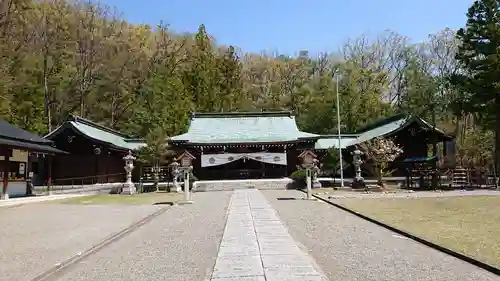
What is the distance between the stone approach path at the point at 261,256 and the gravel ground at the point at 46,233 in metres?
2.78

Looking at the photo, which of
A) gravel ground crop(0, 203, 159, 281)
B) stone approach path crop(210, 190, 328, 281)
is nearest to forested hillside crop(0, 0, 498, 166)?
gravel ground crop(0, 203, 159, 281)

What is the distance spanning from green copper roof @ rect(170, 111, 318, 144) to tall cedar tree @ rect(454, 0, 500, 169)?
11608 mm

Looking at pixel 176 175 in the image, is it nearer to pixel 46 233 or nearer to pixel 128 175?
pixel 128 175

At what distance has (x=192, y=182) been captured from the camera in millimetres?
30594

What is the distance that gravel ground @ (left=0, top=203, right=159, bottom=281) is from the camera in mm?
7223

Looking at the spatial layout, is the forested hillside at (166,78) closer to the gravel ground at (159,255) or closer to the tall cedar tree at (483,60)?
the tall cedar tree at (483,60)

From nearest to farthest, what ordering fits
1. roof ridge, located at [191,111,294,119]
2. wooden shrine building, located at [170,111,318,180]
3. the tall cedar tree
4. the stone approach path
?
the stone approach path, the tall cedar tree, wooden shrine building, located at [170,111,318,180], roof ridge, located at [191,111,294,119]

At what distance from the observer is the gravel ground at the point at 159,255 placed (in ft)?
21.2

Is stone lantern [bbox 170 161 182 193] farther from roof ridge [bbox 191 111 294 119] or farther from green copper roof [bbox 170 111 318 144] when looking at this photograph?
roof ridge [bbox 191 111 294 119]

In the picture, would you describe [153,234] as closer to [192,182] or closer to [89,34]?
[192,182]

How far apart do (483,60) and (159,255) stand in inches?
976

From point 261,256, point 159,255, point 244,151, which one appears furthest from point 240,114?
point 261,256

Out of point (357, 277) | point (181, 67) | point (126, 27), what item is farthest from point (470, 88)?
point (126, 27)

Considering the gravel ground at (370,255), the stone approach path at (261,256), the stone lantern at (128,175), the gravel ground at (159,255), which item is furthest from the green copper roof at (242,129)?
the stone approach path at (261,256)
